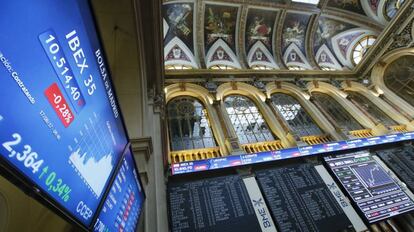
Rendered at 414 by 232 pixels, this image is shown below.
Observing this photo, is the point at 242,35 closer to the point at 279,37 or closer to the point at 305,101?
the point at 279,37

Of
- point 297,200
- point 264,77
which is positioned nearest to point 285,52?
point 264,77

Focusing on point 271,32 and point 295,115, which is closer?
point 295,115

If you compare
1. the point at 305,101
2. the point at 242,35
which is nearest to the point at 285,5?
the point at 242,35

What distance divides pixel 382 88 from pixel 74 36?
1468cm

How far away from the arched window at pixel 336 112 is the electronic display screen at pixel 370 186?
2955mm

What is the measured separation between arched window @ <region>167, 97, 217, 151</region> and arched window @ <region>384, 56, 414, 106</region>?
404 inches

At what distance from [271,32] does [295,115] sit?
600cm

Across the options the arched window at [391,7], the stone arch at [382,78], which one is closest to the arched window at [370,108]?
the stone arch at [382,78]

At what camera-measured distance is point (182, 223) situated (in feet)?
16.9

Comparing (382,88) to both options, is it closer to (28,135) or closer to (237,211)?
(237,211)

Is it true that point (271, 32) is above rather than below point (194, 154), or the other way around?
above

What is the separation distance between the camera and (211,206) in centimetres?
555

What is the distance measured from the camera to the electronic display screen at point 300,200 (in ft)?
18.1

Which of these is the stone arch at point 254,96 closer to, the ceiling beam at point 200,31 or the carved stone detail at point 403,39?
the ceiling beam at point 200,31
